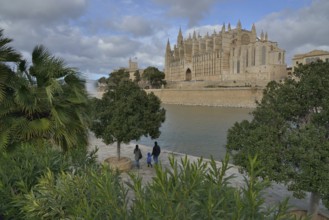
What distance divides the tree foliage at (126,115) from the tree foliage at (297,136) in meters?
4.14

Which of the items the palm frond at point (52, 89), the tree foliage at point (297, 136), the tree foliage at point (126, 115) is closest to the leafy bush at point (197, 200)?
the tree foliage at point (297, 136)

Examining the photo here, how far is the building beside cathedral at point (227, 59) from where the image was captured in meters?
59.3

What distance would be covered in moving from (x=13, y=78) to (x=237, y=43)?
75025 mm

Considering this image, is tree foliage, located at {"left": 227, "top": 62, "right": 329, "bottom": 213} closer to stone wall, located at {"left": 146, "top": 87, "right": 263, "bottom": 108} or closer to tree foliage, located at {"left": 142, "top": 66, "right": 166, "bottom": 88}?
stone wall, located at {"left": 146, "top": 87, "right": 263, "bottom": 108}

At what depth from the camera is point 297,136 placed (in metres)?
4.34

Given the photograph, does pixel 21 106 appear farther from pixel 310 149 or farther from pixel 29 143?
pixel 310 149

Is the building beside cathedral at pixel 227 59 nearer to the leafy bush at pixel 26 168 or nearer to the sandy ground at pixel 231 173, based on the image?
the sandy ground at pixel 231 173

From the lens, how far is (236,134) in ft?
17.8

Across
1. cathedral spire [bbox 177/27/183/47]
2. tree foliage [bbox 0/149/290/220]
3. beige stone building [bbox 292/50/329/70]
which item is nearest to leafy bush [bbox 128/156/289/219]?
tree foliage [bbox 0/149/290/220]

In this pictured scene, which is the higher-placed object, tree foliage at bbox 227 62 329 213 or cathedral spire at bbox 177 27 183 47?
cathedral spire at bbox 177 27 183 47

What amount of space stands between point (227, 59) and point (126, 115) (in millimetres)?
67911

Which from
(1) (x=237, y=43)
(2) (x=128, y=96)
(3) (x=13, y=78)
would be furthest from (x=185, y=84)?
(3) (x=13, y=78)

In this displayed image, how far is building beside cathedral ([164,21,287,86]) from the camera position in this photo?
59341 mm

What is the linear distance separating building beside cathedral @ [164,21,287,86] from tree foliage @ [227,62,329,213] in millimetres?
48285
